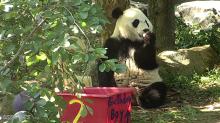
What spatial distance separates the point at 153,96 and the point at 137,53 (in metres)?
0.58

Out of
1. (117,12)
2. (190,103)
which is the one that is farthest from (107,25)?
(190,103)

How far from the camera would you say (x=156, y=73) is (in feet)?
18.9

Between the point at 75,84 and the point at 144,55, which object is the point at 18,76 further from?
the point at 144,55

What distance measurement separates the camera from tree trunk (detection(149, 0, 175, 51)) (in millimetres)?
8586

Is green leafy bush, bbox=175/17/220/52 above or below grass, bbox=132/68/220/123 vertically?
above

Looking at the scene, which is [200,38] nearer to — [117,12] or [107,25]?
[107,25]

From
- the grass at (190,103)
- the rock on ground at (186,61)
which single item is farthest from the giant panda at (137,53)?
the rock on ground at (186,61)

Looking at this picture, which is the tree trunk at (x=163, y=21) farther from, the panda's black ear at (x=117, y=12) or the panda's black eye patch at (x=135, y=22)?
the panda's black eye patch at (x=135, y=22)

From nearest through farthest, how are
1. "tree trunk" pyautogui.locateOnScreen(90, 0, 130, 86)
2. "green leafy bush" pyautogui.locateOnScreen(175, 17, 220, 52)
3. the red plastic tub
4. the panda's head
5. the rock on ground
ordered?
1. the red plastic tub
2. the panda's head
3. "tree trunk" pyautogui.locateOnScreen(90, 0, 130, 86)
4. the rock on ground
5. "green leafy bush" pyautogui.locateOnScreen(175, 17, 220, 52)

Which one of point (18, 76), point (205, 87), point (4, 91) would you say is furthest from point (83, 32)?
point (205, 87)

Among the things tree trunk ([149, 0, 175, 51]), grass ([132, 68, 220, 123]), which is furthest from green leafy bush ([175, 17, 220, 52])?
grass ([132, 68, 220, 123])

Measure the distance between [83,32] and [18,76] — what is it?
0.68 m

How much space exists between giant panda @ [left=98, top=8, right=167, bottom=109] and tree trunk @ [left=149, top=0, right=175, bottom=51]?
298 cm

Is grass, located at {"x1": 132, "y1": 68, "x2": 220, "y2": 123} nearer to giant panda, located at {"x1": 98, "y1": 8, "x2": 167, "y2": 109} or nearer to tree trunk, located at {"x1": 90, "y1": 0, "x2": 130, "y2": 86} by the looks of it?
giant panda, located at {"x1": 98, "y1": 8, "x2": 167, "y2": 109}
